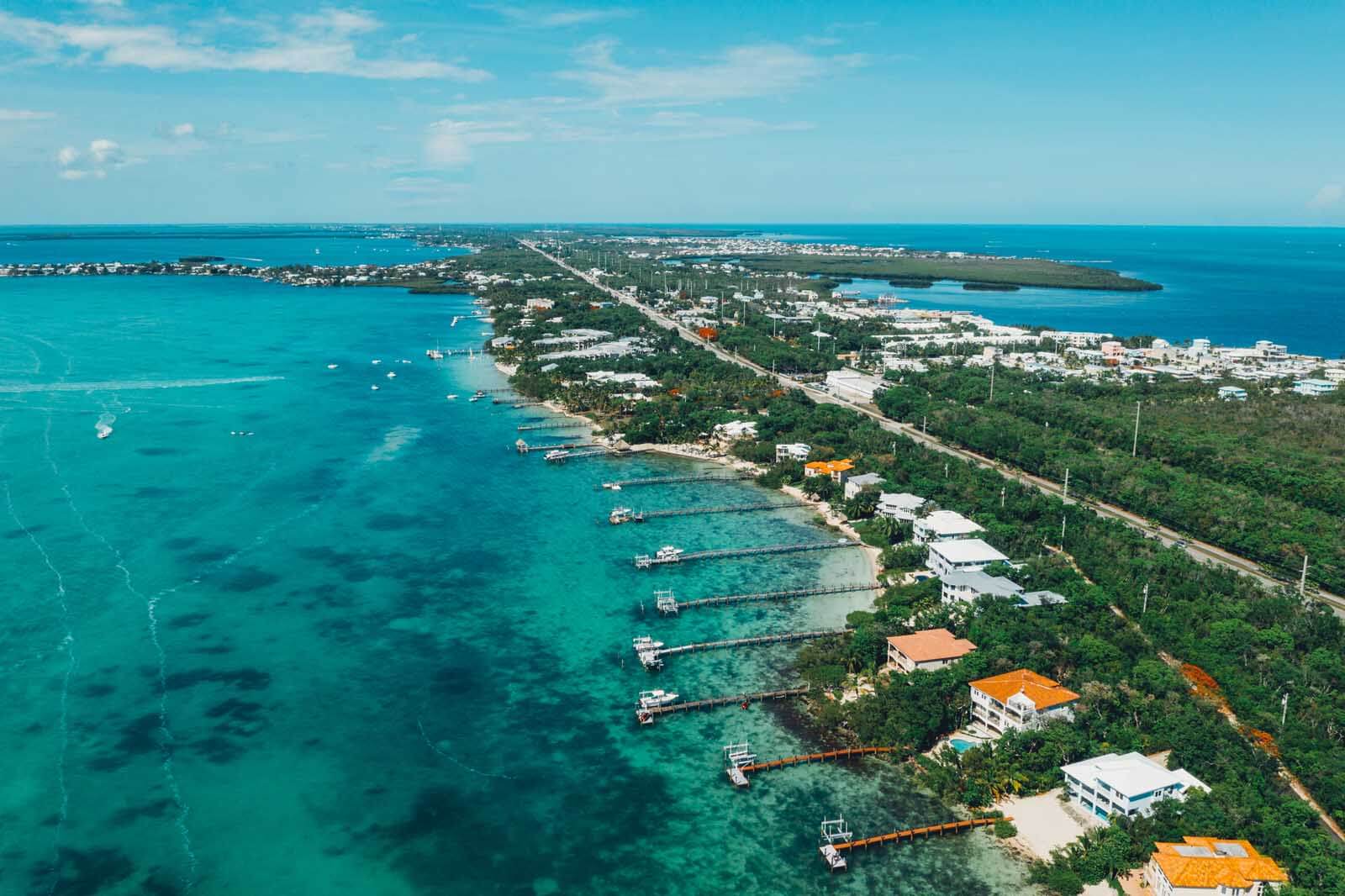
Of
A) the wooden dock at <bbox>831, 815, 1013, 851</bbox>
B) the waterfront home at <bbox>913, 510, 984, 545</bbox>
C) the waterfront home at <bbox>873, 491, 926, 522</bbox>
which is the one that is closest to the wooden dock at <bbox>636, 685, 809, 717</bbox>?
the wooden dock at <bbox>831, 815, 1013, 851</bbox>

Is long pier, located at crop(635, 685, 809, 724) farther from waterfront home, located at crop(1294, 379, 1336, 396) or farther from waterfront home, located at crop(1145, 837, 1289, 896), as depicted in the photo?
waterfront home, located at crop(1294, 379, 1336, 396)

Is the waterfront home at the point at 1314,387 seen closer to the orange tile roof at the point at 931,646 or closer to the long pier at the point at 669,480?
the long pier at the point at 669,480

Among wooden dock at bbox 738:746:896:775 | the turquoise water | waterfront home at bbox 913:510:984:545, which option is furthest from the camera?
waterfront home at bbox 913:510:984:545

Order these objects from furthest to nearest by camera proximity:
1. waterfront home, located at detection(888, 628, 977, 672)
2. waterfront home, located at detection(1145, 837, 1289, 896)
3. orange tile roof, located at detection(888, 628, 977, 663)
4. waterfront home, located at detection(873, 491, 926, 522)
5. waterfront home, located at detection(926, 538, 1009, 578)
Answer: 1. waterfront home, located at detection(873, 491, 926, 522)
2. waterfront home, located at detection(926, 538, 1009, 578)
3. orange tile roof, located at detection(888, 628, 977, 663)
4. waterfront home, located at detection(888, 628, 977, 672)
5. waterfront home, located at detection(1145, 837, 1289, 896)

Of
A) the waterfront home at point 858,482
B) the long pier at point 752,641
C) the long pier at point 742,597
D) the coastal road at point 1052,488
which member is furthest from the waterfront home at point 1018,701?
the waterfront home at point 858,482

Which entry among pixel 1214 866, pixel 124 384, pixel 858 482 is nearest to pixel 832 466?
pixel 858 482

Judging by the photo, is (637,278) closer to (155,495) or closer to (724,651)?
(155,495)
